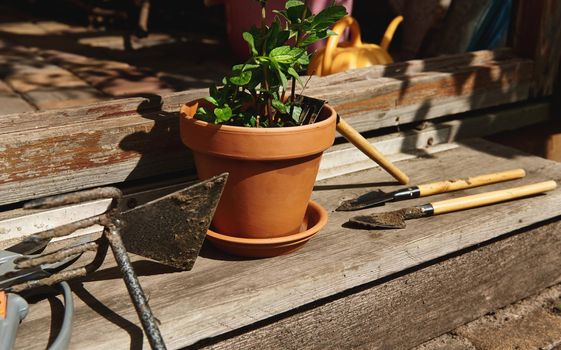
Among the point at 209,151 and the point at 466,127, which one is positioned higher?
the point at 209,151

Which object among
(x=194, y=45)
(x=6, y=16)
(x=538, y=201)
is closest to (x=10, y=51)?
(x=194, y=45)

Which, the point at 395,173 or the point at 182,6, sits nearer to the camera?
the point at 395,173

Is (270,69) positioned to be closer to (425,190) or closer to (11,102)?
(425,190)

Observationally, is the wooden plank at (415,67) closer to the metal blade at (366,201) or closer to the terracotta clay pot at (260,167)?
the metal blade at (366,201)

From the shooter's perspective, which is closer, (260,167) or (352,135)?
(260,167)

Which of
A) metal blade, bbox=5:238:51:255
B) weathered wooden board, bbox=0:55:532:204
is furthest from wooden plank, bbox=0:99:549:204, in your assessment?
metal blade, bbox=5:238:51:255

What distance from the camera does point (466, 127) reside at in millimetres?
2680

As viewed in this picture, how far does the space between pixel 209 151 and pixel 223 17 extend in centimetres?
273

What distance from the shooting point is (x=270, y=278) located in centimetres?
162

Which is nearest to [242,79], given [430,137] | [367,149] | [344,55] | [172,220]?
[172,220]

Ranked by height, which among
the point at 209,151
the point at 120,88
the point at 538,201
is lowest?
the point at 538,201

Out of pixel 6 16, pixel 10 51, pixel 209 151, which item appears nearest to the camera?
pixel 209 151

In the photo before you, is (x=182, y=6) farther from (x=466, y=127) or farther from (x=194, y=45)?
(x=466, y=127)

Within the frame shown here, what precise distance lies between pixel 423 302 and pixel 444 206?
0.30 meters
